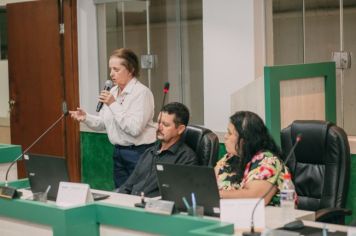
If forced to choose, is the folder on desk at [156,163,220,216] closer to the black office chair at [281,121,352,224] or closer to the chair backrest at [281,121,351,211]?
the black office chair at [281,121,352,224]

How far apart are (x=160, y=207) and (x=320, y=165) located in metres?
1.15

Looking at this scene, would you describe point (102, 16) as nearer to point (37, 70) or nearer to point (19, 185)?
point (37, 70)

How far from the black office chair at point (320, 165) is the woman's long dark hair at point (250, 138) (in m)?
0.26

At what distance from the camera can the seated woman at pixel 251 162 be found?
3.12 m

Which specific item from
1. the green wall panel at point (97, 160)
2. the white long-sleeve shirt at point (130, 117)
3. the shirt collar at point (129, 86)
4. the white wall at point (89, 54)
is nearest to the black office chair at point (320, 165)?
the white long-sleeve shirt at point (130, 117)

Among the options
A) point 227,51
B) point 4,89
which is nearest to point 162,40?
point 227,51

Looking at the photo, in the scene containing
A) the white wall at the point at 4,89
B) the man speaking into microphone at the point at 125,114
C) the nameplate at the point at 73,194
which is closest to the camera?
the nameplate at the point at 73,194

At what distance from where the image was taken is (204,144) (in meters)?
3.70

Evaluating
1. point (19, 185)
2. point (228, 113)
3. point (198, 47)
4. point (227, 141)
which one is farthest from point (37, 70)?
point (227, 141)

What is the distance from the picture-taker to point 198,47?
5523 millimetres

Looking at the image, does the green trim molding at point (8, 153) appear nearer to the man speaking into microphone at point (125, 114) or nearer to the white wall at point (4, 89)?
the man speaking into microphone at point (125, 114)

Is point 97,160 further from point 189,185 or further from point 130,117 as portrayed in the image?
point 189,185

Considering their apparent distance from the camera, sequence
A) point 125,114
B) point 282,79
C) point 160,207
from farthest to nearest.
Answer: point 125,114
point 282,79
point 160,207

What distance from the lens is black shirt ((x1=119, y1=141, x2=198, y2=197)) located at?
3703mm
